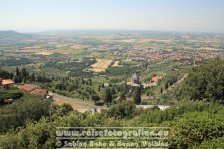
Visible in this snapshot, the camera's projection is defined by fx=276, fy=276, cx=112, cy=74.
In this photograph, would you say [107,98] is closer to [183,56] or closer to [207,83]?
[207,83]

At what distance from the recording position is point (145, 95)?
176 ft

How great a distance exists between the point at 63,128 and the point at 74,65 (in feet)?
291

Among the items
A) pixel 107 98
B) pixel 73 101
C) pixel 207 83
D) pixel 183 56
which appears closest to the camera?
pixel 207 83

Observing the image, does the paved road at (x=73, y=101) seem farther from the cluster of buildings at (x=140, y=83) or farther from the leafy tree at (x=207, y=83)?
the cluster of buildings at (x=140, y=83)

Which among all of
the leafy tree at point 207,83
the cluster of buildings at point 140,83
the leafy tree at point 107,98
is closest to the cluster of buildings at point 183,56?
the cluster of buildings at point 140,83

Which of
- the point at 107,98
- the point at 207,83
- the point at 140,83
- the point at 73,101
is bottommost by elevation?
the point at 140,83

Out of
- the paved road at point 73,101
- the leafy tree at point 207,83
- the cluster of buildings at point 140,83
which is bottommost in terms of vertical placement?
the cluster of buildings at point 140,83

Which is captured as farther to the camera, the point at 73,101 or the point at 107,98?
the point at 107,98

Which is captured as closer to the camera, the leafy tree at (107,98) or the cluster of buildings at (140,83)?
the leafy tree at (107,98)

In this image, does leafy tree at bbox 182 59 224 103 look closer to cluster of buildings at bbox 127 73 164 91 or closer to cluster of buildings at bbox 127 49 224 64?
cluster of buildings at bbox 127 73 164 91

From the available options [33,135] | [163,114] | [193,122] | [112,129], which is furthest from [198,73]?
[33,135]

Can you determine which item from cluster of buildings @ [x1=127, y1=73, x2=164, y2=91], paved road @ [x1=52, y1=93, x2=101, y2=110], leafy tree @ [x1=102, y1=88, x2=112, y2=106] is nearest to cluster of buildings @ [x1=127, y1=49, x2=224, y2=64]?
cluster of buildings @ [x1=127, y1=73, x2=164, y2=91]

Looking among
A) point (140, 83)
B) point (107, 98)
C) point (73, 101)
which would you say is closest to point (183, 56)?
point (140, 83)

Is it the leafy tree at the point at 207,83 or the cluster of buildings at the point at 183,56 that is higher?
the leafy tree at the point at 207,83
